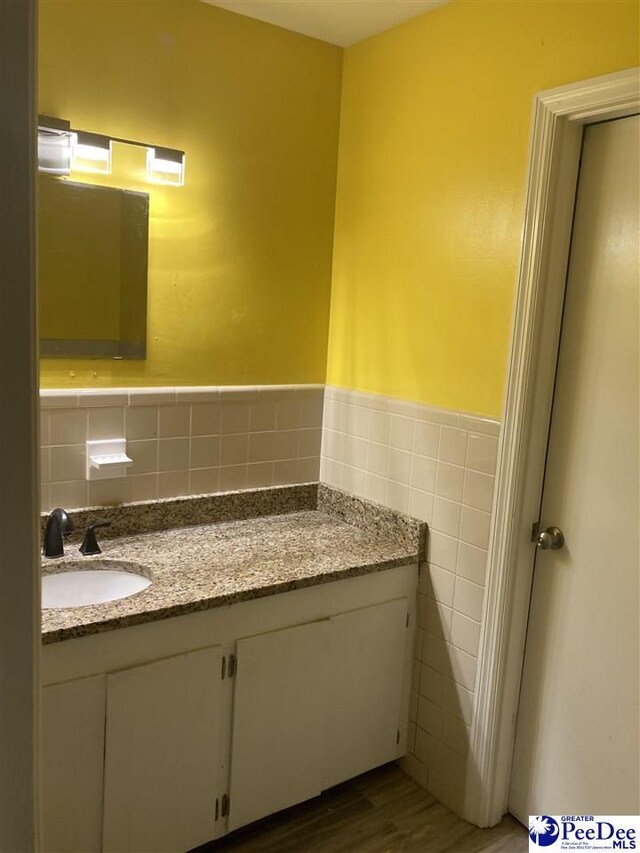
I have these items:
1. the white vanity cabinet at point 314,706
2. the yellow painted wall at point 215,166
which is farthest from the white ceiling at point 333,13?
the white vanity cabinet at point 314,706

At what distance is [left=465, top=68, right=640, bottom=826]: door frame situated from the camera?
5.79ft

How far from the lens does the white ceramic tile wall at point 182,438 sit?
2057 mm

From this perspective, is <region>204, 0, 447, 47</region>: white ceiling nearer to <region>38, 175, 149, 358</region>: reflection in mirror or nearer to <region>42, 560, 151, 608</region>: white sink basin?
<region>38, 175, 149, 358</region>: reflection in mirror

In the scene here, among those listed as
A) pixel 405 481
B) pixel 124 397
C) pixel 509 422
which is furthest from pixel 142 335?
pixel 509 422

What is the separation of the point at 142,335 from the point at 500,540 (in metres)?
1.24

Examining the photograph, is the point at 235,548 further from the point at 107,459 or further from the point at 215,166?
the point at 215,166

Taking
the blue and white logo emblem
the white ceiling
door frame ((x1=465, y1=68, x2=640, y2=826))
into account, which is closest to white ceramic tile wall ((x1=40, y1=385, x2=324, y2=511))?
door frame ((x1=465, y1=68, x2=640, y2=826))

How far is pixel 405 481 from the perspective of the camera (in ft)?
7.46

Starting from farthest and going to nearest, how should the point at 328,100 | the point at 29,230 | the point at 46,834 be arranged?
the point at 328,100 → the point at 46,834 → the point at 29,230

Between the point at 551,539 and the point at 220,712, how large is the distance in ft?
3.38

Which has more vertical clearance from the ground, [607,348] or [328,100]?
[328,100]

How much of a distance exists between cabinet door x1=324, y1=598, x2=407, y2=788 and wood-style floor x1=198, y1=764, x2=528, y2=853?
10cm

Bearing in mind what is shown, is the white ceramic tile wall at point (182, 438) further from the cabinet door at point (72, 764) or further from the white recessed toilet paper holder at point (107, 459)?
the cabinet door at point (72, 764)

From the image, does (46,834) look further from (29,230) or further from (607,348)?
(607,348)
